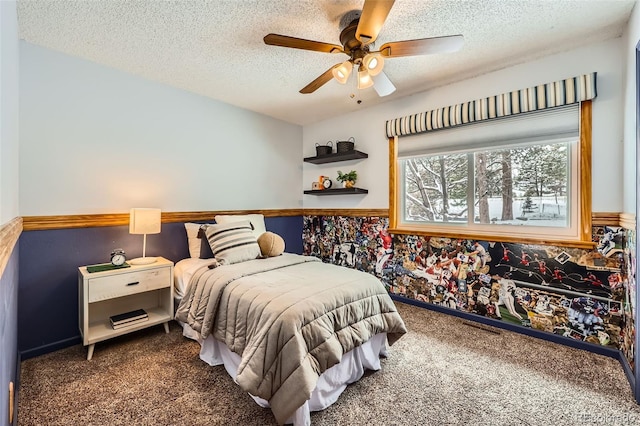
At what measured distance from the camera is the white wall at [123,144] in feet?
7.25

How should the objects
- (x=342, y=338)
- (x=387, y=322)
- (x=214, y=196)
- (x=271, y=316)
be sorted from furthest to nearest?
1. (x=214, y=196)
2. (x=387, y=322)
3. (x=342, y=338)
4. (x=271, y=316)

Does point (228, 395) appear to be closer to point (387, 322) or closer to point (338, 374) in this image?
point (338, 374)

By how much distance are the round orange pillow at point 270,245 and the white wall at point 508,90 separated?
1358 millimetres

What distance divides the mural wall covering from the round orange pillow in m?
1.28

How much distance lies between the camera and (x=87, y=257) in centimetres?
243

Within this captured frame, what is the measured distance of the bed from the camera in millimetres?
1458

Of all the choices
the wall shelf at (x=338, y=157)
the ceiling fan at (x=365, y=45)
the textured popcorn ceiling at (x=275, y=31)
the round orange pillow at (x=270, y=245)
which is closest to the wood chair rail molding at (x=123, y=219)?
the wall shelf at (x=338, y=157)

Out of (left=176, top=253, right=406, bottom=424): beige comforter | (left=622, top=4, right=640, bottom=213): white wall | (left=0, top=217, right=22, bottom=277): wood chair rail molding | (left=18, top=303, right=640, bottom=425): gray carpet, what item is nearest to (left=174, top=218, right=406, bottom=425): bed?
(left=176, top=253, right=406, bottom=424): beige comforter

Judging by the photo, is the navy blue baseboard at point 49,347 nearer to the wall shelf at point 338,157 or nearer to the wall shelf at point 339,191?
the wall shelf at point 339,191

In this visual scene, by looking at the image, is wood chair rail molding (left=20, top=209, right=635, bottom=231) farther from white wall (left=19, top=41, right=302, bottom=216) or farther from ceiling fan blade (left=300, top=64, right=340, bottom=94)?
ceiling fan blade (left=300, top=64, right=340, bottom=94)

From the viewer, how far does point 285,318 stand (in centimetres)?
152

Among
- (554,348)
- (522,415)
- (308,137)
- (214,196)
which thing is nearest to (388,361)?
(522,415)

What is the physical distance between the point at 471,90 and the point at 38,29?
140 inches

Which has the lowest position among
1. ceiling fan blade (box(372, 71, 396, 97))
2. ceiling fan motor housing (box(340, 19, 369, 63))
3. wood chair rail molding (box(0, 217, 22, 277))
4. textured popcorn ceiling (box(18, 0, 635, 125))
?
wood chair rail molding (box(0, 217, 22, 277))
